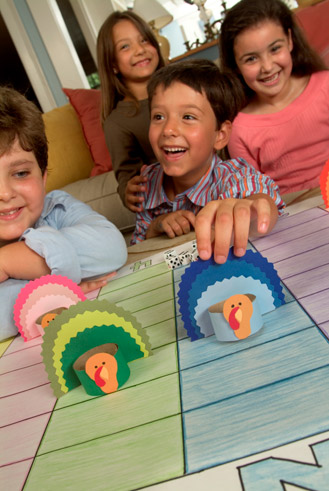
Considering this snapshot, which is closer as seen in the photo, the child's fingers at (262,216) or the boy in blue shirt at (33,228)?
the child's fingers at (262,216)

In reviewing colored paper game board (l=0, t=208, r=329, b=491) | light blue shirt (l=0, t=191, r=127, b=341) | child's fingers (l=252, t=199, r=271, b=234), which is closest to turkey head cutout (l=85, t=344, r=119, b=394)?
colored paper game board (l=0, t=208, r=329, b=491)

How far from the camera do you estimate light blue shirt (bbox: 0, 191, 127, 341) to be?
2.78 feet

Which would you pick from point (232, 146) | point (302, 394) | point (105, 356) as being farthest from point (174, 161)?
point (302, 394)

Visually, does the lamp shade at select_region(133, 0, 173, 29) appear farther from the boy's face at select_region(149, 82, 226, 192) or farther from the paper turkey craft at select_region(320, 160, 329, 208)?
the paper turkey craft at select_region(320, 160, 329, 208)

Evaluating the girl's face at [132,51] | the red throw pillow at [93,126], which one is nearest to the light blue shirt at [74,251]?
the girl's face at [132,51]

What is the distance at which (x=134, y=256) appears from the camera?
3.52 feet

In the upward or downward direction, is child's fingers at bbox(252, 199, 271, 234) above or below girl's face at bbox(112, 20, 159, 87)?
below

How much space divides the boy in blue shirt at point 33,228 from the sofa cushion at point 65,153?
1621 millimetres

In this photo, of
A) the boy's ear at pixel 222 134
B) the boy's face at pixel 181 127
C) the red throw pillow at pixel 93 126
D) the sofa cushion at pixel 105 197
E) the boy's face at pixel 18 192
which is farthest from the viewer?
the red throw pillow at pixel 93 126

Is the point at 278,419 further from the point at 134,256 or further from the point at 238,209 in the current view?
the point at 134,256

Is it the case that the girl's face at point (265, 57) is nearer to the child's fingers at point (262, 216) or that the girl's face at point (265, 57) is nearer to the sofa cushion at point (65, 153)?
the child's fingers at point (262, 216)

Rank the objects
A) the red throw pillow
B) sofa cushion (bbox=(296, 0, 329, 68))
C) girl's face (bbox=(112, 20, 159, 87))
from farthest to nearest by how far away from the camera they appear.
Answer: the red throw pillow < sofa cushion (bbox=(296, 0, 329, 68)) < girl's face (bbox=(112, 20, 159, 87))

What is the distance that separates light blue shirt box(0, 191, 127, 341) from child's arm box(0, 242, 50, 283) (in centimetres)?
1

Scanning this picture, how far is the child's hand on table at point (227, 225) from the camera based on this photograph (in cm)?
51
